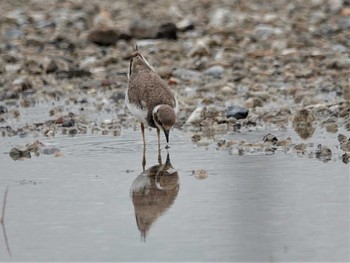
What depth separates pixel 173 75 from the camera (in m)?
14.4

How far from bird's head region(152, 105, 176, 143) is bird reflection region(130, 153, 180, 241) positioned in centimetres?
42

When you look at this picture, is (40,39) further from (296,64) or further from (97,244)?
(97,244)

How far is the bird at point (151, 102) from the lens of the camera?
9516 millimetres

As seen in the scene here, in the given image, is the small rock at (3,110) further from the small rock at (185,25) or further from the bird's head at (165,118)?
the small rock at (185,25)

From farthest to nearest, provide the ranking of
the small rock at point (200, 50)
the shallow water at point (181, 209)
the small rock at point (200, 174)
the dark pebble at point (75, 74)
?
the small rock at point (200, 50)
the dark pebble at point (75, 74)
the small rock at point (200, 174)
the shallow water at point (181, 209)

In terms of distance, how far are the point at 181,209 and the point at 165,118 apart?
2.42 meters

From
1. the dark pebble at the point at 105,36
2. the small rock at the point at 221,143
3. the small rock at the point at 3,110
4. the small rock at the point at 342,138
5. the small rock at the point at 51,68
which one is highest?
the dark pebble at the point at 105,36

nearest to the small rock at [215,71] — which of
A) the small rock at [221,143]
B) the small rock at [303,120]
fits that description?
the small rock at [303,120]

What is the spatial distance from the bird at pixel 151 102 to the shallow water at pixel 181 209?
0.30 m

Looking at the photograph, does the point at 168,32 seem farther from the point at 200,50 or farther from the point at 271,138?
the point at 271,138

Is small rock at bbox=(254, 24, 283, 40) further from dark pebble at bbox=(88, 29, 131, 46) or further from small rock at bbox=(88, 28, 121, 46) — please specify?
small rock at bbox=(88, 28, 121, 46)

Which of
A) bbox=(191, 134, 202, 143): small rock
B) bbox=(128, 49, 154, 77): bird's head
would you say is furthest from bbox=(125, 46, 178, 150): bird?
bbox=(191, 134, 202, 143): small rock

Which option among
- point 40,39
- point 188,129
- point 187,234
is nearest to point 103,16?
point 40,39

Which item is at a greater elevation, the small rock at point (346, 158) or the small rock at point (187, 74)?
the small rock at point (187, 74)
